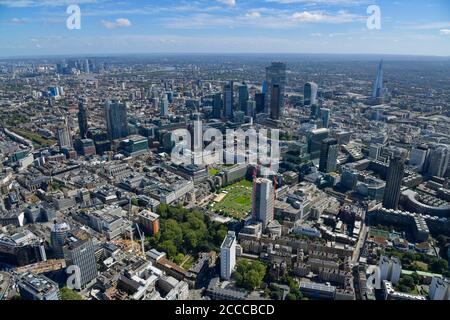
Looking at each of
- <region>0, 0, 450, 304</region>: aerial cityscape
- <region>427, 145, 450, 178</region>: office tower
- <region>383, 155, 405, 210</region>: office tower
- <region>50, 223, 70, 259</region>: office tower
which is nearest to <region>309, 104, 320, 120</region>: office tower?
<region>0, 0, 450, 304</region>: aerial cityscape

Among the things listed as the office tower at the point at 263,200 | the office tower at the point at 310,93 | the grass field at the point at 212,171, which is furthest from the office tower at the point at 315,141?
the office tower at the point at 310,93

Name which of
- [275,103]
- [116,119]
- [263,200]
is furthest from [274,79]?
[263,200]

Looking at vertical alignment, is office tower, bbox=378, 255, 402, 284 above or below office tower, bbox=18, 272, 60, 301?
below

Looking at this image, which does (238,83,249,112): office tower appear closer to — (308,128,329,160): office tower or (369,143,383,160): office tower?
(308,128,329,160): office tower

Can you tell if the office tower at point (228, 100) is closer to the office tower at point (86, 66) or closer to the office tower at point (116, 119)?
the office tower at point (116, 119)

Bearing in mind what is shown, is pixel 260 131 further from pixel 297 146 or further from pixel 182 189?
pixel 182 189

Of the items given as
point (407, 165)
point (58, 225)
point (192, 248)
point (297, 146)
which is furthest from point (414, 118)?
point (58, 225)

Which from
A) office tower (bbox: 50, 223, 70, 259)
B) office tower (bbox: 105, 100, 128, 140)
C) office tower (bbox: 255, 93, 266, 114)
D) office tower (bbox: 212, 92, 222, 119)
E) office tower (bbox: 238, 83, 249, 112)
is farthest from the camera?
office tower (bbox: 255, 93, 266, 114)
